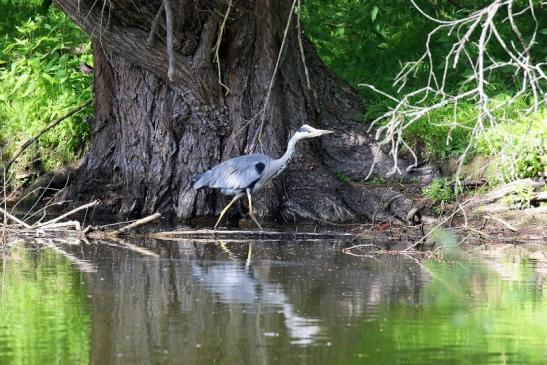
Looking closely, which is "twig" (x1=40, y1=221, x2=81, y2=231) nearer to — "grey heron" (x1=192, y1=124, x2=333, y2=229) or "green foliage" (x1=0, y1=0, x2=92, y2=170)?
"grey heron" (x1=192, y1=124, x2=333, y2=229)

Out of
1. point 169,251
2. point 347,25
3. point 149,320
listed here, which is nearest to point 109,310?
point 149,320

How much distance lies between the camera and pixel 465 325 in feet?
22.9

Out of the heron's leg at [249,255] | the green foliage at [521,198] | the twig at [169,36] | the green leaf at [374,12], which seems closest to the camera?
the heron's leg at [249,255]

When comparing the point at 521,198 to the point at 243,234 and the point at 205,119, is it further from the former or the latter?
the point at 205,119

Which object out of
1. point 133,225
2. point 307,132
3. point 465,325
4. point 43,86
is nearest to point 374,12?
point 307,132

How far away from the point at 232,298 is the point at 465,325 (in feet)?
5.63

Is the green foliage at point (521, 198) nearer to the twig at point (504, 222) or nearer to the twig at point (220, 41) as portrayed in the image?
the twig at point (504, 222)

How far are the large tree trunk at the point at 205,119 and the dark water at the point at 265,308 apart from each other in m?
2.77

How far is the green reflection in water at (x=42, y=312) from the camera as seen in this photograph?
20.1 feet

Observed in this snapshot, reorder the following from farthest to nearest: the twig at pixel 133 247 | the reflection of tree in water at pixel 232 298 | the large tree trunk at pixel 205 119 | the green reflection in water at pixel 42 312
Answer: the large tree trunk at pixel 205 119, the twig at pixel 133 247, the reflection of tree in water at pixel 232 298, the green reflection in water at pixel 42 312

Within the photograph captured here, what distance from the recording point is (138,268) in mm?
9453

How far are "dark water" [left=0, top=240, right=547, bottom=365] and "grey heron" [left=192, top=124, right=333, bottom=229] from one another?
1.92m

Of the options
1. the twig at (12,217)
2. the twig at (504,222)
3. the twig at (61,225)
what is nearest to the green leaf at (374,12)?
the twig at (504,222)

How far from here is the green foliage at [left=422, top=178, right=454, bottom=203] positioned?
1298cm
